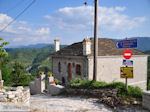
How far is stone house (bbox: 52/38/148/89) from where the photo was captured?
28.9m

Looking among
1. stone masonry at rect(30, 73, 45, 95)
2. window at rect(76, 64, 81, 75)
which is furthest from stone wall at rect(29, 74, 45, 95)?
window at rect(76, 64, 81, 75)

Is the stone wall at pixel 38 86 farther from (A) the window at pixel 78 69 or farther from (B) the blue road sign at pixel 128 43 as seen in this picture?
(B) the blue road sign at pixel 128 43

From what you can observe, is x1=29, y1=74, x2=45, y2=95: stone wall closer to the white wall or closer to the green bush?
the white wall

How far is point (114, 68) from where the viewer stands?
32.3 m

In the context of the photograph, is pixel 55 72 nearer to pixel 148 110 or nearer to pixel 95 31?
pixel 95 31

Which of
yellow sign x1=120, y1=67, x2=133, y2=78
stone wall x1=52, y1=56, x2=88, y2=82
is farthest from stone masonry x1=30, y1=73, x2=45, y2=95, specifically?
yellow sign x1=120, y1=67, x2=133, y2=78

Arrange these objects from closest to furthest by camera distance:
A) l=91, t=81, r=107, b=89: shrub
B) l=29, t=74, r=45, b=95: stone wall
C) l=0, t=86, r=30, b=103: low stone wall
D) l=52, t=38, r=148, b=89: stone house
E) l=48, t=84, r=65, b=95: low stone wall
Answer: l=0, t=86, r=30, b=103: low stone wall
l=91, t=81, r=107, b=89: shrub
l=48, t=84, r=65, b=95: low stone wall
l=29, t=74, r=45, b=95: stone wall
l=52, t=38, r=148, b=89: stone house

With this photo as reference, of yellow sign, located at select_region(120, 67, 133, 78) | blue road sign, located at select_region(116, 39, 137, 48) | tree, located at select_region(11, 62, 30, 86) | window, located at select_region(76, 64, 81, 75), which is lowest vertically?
tree, located at select_region(11, 62, 30, 86)

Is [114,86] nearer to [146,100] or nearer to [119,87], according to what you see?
[119,87]

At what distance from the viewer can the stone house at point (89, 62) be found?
28938 millimetres

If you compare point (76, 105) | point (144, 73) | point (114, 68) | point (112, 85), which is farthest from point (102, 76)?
point (76, 105)

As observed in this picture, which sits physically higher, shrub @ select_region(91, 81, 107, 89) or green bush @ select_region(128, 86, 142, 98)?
shrub @ select_region(91, 81, 107, 89)

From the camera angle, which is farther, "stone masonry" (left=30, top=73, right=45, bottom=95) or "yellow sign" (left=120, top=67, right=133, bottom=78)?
"stone masonry" (left=30, top=73, right=45, bottom=95)

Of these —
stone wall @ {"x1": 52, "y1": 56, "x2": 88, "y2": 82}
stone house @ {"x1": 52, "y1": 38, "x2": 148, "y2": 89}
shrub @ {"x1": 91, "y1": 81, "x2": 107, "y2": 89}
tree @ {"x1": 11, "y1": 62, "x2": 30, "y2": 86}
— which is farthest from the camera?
tree @ {"x1": 11, "y1": 62, "x2": 30, "y2": 86}
